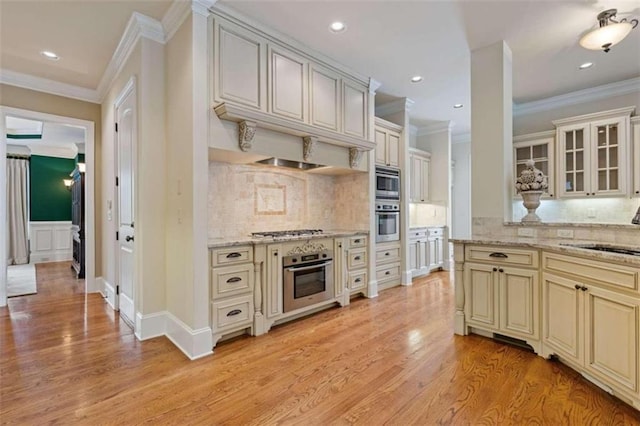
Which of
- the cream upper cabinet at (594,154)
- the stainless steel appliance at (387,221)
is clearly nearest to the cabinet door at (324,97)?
the stainless steel appliance at (387,221)

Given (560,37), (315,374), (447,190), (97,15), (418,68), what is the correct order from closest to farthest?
(315,374) → (97,15) → (560,37) → (418,68) → (447,190)

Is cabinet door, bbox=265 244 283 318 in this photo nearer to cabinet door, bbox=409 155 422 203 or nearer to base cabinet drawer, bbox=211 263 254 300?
base cabinet drawer, bbox=211 263 254 300

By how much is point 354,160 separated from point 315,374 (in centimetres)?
267

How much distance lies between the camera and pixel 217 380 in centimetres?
221

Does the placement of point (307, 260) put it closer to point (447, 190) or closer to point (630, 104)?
point (447, 190)

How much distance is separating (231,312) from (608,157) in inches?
209

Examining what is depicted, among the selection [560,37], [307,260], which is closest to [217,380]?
[307,260]

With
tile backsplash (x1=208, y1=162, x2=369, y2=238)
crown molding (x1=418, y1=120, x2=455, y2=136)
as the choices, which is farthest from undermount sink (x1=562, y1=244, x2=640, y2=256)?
crown molding (x1=418, y1=120, x2=455, y2=136)

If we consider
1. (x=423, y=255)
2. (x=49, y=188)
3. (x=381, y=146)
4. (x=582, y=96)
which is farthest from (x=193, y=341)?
(x=49, y=188)

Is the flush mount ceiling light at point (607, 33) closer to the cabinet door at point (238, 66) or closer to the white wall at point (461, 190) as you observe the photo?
the cabinet door at point (238, 66)

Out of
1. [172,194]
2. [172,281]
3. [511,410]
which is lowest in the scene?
[511,410]

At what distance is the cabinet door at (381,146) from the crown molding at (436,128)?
214 centimetres

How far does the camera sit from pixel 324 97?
12.2 feet

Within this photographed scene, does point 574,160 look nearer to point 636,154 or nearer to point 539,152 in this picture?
point 539,152
